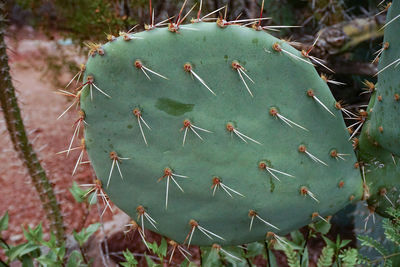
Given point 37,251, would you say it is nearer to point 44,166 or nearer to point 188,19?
point 44,166

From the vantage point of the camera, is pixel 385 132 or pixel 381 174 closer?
pixel 385 132

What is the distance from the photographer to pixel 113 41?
1003 millimetres

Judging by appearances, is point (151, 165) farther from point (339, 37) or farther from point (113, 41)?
point (339, 37)

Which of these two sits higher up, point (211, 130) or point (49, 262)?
point (211, 130)

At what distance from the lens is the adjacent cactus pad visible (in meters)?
1.01

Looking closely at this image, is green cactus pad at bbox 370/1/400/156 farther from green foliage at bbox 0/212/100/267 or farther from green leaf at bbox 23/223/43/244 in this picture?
green leaf at bbox 23/223/43/244

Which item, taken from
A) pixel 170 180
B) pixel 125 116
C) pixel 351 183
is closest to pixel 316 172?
pixel 351 183

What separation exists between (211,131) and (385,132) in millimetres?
430

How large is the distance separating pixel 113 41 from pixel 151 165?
0.29 meters

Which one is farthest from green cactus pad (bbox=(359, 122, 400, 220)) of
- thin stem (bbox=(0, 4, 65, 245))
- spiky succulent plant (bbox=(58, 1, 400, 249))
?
thin stem (bbox=(0, 4, 65, 245))

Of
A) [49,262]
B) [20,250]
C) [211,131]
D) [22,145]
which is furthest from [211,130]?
[22,145]

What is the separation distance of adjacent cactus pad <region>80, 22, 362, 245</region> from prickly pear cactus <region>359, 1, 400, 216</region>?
0.34 feet

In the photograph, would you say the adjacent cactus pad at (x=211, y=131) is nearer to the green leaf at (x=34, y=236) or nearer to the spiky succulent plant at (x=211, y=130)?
the spiky succulent plant at (x=211, y=130)

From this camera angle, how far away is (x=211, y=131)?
106cm
